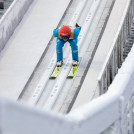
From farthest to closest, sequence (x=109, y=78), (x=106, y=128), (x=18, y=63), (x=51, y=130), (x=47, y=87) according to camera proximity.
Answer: (x=18, y=63) → (x=47, y=87) → (x=109, y=78) → (x=106, y=128) → (x=51, y=130)

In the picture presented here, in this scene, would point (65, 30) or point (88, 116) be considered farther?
point (65, 30)

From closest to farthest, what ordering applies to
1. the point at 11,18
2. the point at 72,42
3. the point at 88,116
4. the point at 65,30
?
the point at 88,116
the point at 65,30
the point at 72,42
the point at 11,18

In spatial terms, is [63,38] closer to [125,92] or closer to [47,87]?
[47,87]

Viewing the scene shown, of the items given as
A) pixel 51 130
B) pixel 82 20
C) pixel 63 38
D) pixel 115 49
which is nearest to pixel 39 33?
pixel 82 20

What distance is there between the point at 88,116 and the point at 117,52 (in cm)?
452

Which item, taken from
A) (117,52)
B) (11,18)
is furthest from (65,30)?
(11,18)

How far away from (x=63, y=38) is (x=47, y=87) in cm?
83

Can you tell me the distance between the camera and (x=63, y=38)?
8.09 meters

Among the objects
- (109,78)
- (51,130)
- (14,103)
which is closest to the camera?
(14,103)

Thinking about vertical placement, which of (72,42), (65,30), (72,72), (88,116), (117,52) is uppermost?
→ (88,116)

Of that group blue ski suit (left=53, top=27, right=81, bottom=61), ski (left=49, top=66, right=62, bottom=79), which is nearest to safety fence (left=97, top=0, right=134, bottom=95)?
blue ski suit (left=53, top=27, right=81, bottom=61)

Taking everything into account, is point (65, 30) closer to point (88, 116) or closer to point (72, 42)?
point (72, 42)

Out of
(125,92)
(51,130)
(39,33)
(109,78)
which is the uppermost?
(51,130)

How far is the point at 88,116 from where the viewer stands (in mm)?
3760
